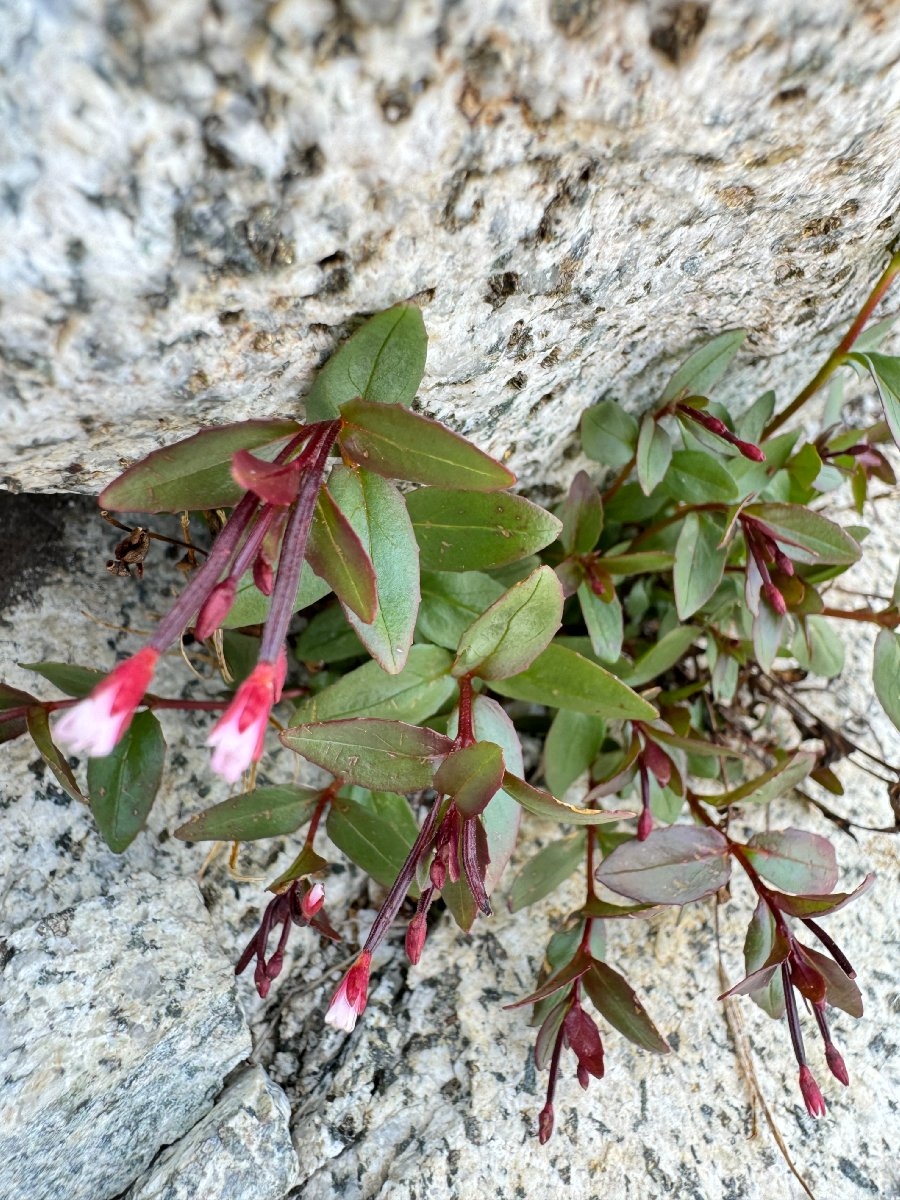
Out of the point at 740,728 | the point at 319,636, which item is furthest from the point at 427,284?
the point at 740,728

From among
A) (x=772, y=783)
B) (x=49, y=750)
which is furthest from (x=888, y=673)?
(x=49, y=750)

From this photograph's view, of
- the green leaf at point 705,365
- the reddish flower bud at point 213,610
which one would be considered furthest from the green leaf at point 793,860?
the reddish flower bud at point 213,610

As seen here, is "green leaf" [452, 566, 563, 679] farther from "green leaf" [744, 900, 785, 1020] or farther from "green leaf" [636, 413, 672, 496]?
"green leaf" [744, 900, 785, 1020]

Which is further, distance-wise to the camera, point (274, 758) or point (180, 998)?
point (274, 758)

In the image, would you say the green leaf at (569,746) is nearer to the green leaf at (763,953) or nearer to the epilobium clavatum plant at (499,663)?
the epilobium clavatum plant at (499,663)

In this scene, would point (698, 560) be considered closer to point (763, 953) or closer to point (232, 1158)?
point (763, 953)

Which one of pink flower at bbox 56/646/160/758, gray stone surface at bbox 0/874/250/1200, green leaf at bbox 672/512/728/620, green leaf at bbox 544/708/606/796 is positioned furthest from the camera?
green leaf at bbox 544/708/606/796

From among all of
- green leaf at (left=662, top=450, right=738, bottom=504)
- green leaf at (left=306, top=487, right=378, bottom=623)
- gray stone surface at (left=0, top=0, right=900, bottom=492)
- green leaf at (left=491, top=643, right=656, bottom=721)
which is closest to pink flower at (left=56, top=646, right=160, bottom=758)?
green leaf at (left=306, top=487, right=378, bottom=623)

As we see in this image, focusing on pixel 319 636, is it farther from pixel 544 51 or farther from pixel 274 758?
pixel 544 51
